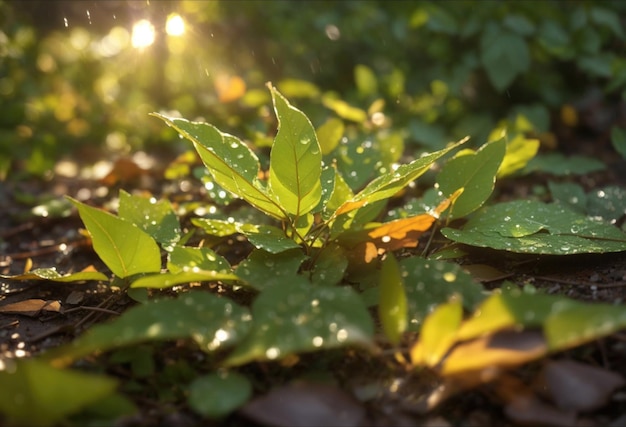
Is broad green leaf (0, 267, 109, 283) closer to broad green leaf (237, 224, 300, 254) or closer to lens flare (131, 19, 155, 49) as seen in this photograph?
broad green leaf (237, 224, 300, 254)

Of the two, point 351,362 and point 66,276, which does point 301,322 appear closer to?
point 351,362

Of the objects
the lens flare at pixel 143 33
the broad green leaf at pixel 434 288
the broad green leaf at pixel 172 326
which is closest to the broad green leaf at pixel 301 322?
the broad green leaf at pixel 172 326

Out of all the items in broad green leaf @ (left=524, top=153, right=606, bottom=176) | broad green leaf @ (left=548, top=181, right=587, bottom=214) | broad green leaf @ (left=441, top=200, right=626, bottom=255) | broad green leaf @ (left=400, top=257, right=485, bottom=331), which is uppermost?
broad green leaf @ (left=400, top=257, right=485, bottom=331)

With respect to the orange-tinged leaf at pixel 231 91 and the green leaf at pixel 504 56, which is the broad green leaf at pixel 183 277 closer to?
the orange-tinged leaf at pixel 231 91

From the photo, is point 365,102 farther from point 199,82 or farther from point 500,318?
point 500,318

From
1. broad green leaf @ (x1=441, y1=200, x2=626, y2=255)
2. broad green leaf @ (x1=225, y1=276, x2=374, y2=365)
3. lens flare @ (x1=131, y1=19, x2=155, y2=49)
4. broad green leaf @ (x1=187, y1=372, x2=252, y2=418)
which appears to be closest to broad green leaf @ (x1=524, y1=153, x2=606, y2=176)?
broad green leaf @ (x1=441, y1=200, x2=626, y2=255)
